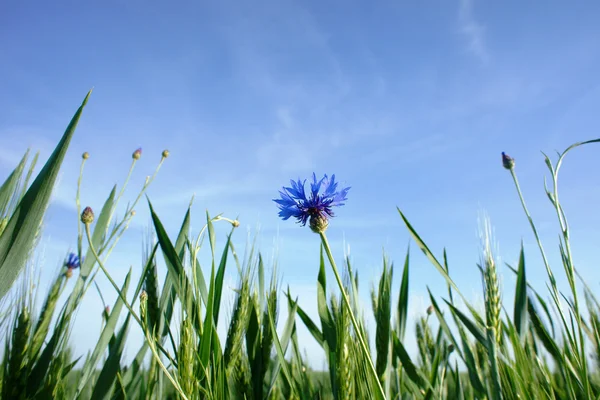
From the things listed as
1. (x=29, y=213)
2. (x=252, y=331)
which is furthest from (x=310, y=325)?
(x=29, y=213)

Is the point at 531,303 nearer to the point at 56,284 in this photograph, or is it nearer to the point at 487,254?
the point at 487,254

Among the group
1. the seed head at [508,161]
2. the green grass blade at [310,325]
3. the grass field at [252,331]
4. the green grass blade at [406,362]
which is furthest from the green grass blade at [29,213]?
the seed head at [508,161]

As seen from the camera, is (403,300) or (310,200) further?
(403,300)

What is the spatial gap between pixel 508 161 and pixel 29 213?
1.58 m

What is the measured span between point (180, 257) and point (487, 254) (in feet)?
3.81

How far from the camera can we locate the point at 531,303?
5.67 ft

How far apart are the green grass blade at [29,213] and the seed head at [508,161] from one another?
1.45 m

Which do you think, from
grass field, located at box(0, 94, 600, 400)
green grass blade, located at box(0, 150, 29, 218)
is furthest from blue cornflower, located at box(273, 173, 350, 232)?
green grass blade, located at box(0, 150, 29, 218)

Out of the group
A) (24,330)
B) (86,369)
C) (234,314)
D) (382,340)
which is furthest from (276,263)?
(24,330)

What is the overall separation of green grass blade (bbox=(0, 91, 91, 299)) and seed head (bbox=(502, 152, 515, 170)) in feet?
4.75

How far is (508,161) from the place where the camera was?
1.66 metres

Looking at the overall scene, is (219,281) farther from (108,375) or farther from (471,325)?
(471,325)

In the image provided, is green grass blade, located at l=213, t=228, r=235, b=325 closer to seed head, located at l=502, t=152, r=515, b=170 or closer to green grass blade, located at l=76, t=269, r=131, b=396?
green grass blade, located at l=76, t=269, r=131, b=396

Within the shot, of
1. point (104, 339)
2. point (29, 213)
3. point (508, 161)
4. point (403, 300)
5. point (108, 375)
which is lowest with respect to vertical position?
point (108, 375)
